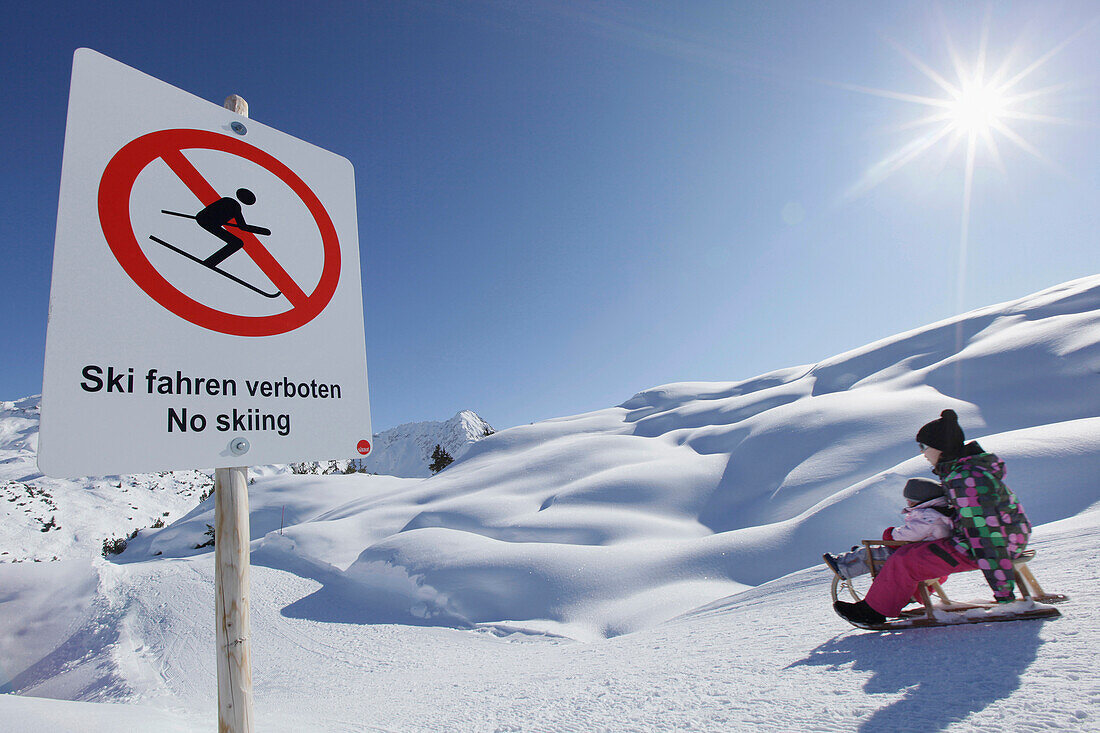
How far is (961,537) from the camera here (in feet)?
8.71

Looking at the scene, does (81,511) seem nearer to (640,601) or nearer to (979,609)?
(640,601)

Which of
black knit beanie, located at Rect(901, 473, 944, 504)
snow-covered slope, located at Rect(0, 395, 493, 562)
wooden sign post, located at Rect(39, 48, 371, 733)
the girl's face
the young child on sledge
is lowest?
the young child on sledge

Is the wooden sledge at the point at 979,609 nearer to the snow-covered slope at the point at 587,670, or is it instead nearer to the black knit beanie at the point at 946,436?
the snow-covered slope at the point at 587,670

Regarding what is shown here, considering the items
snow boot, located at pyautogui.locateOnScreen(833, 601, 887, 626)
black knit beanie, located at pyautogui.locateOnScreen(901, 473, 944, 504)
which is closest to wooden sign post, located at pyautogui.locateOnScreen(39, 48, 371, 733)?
snow boot, located at pyautogui.locateOnScreen(833, 601, 887, 626)

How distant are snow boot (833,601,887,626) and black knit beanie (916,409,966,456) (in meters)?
1.11

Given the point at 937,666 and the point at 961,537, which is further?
the point at 961,537

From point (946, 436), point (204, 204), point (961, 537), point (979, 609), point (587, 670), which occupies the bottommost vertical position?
point (587, 670)

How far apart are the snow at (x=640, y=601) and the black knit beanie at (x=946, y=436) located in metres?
1.01

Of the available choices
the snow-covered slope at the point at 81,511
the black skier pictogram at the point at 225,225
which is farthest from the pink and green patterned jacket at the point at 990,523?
the snow-covered slope at the point at 81,511

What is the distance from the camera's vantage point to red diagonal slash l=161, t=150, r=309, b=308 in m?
1.67

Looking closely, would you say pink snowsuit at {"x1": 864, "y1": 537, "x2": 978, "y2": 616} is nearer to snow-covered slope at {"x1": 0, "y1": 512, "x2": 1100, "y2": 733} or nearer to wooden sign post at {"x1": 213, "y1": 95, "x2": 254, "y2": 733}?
snow-covered slope at {"x1": 0, "y1": 512, "x2": 1100, "y2": 733}

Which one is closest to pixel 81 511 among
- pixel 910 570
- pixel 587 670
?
pixel 587 670

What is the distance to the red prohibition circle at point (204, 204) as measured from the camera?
1491mm

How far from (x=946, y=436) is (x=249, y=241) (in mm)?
3900
